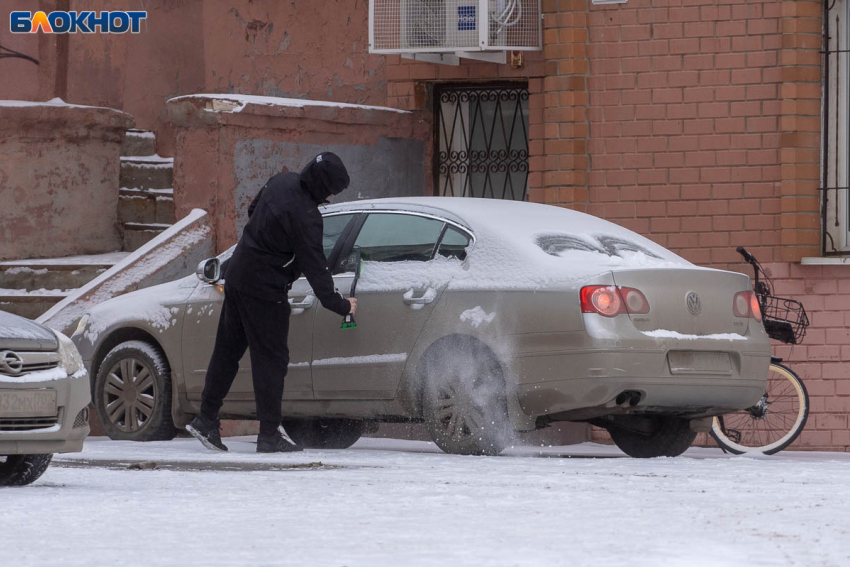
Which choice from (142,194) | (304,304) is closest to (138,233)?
(142,194)

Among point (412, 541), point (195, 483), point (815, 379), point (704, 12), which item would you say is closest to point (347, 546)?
point (412, 541)

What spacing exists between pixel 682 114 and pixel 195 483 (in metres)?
7.08

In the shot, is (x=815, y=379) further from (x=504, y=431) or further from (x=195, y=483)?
(x=195, y=483)

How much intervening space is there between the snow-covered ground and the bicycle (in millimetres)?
2291

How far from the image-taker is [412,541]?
232 inches

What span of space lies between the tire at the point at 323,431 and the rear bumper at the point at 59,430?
10.5 ft

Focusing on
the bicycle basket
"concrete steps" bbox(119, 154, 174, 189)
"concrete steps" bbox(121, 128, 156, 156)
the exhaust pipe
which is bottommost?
the exhaust pipe

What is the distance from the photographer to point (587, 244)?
33.0 feet

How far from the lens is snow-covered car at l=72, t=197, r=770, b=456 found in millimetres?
9312

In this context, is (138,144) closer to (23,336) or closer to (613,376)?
(613,376)

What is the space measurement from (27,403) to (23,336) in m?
0.33

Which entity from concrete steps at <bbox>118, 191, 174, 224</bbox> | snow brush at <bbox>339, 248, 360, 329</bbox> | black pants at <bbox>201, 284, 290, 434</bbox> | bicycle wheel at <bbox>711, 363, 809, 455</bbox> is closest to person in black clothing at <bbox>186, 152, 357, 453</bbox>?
black pants at <bbox>201, 284, 290, 434</bbox>

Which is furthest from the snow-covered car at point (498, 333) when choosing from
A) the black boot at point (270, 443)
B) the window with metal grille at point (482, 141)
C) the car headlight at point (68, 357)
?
the window with metal grille at point (482, 141)

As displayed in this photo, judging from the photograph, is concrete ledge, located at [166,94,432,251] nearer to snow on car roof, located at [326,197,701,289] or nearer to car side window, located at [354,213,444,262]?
snow on car roof, located at [326,197,701,289]
